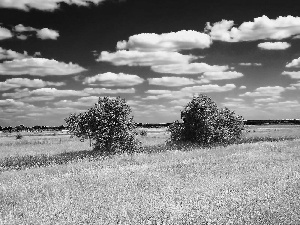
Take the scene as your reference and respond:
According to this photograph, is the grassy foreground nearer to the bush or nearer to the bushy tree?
the bushy tree

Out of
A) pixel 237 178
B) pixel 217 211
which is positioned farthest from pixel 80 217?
pixel 237 178

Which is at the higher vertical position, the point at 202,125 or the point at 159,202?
the point at 202,125

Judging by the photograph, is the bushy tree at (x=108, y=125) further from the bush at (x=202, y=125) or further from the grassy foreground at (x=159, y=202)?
the grassy foreground at (x=159, y=202)

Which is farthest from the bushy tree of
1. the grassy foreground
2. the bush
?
the grassy foreground

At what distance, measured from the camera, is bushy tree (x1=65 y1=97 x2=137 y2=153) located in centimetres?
3328

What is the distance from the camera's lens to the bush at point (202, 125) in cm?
4216

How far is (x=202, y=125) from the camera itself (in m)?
42.5

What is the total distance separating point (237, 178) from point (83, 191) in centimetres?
575

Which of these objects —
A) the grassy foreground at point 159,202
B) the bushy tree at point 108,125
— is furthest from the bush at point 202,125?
the grassy foreground at point 159,202

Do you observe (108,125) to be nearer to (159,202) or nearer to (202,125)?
(202,125)

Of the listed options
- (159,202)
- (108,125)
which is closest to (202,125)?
(108,125)

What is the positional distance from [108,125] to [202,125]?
13624 millimetres

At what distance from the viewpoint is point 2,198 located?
37.5 ft

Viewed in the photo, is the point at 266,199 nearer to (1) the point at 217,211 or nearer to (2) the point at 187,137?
(1) the point at 217,211
